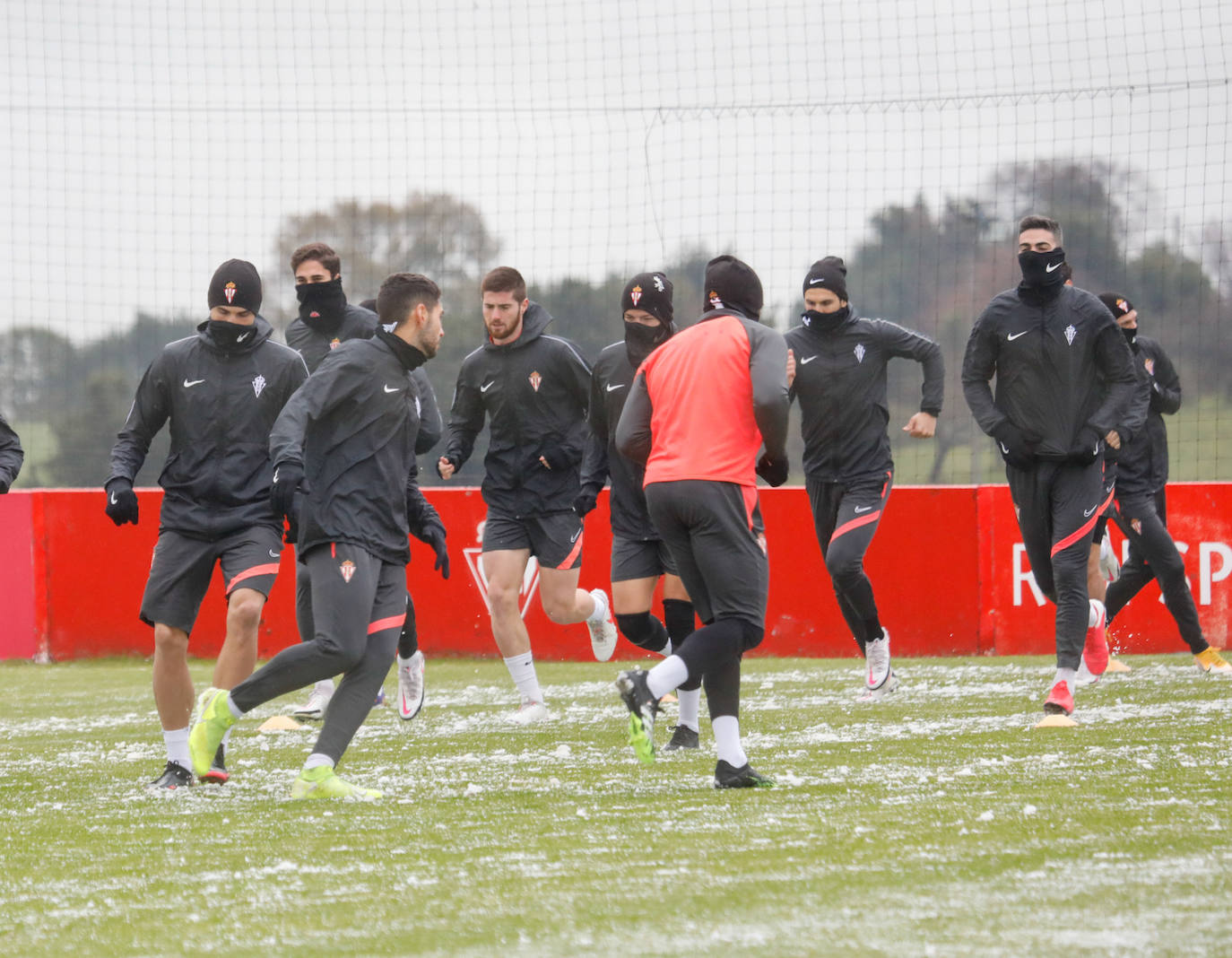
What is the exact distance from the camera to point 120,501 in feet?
21.3

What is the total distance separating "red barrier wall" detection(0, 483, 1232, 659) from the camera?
39.0ft

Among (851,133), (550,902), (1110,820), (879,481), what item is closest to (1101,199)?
(851,133)

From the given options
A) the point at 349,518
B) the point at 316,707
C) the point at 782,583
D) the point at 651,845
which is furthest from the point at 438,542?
the point at 782,583

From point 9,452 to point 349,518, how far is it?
2028 mm

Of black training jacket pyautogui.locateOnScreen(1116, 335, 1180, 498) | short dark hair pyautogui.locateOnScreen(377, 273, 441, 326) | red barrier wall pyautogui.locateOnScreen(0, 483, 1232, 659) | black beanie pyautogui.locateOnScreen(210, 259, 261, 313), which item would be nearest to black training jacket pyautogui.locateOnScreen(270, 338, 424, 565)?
short dark hair pyautogui.locateOnScreen(377, 273, 441, 326)

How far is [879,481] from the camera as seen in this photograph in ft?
29.6

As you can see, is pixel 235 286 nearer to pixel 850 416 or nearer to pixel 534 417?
pixel 534 417

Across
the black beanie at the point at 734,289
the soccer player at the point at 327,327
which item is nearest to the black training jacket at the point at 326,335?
the soccer player at the point at 327,327

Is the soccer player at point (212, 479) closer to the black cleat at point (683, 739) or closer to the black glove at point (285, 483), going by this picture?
the black glove at point (285, 483)

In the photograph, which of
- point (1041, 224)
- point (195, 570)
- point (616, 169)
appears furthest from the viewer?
point (616, 169)

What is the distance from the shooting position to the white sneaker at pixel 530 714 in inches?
333

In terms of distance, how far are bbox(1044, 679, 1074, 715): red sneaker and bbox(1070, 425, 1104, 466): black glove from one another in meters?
1.00

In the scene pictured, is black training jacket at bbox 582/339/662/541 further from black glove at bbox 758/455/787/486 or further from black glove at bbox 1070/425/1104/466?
black glove at bbox 758/455/787/486

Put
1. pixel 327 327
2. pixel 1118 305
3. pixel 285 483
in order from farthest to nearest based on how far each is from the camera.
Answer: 1. pixel 1118 305
2. pixel 327 327
3. pixel 285 483
